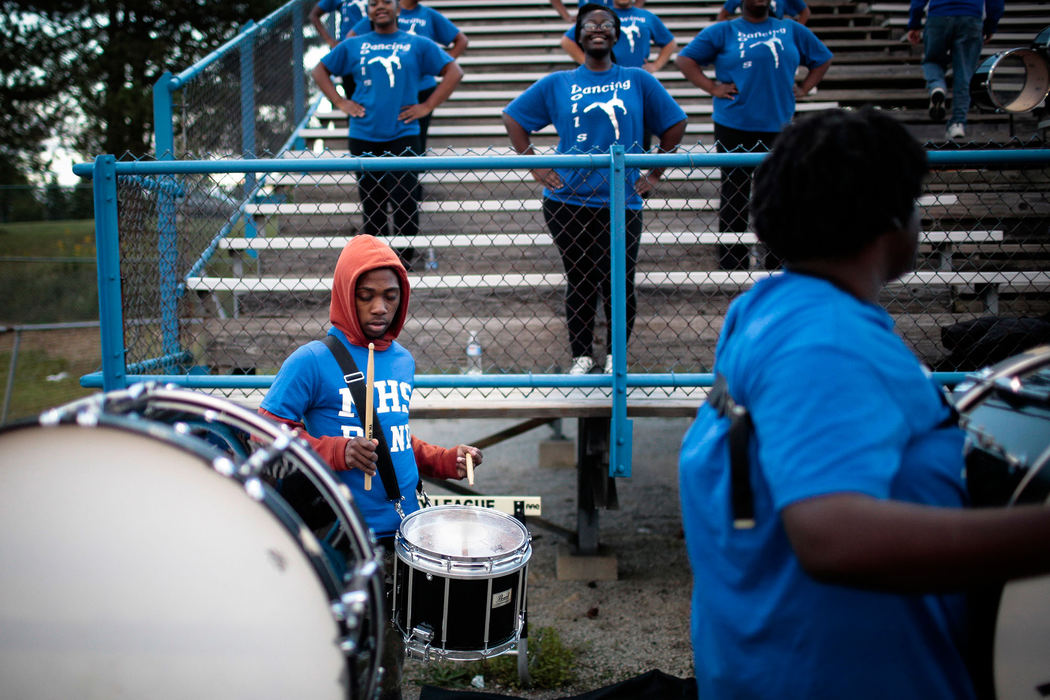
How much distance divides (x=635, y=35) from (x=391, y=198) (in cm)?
288

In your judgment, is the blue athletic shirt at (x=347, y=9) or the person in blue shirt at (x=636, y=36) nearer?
the person in blue shirt at (x=636, y=36)

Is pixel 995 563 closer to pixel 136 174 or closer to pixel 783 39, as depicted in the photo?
pixel 136 174

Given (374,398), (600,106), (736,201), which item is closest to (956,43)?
(736,201)

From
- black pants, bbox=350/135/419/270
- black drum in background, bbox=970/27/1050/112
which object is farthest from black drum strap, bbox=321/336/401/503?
black drum in background, bbox=970/27/1050/112

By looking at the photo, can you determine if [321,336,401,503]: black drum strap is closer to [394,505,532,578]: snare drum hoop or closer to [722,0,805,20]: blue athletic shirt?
[394,505,532,578]: snare drum hoop

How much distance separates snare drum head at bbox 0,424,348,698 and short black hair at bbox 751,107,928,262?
106 centimetres

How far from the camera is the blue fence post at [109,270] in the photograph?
3422mm

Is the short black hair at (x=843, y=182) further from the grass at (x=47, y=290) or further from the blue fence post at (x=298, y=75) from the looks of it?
the grass at (x=47, y=290)

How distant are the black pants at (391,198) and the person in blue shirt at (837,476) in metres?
3.47

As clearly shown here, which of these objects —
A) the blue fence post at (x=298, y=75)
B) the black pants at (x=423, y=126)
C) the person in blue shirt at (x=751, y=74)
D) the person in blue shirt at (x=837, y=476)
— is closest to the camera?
the person in blue shirt at (x=837, y=476)

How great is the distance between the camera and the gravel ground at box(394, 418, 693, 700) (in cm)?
366

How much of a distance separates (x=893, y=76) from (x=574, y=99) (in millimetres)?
5777

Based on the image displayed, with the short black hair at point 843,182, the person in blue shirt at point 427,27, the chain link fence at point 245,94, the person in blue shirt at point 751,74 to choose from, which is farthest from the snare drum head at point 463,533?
the person in blue shirt at point 427,27

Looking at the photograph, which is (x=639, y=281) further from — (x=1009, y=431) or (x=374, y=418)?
(x=1009, y=431)
